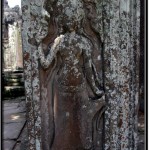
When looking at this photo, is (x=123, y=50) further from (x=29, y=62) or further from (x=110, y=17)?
(x=29, y=62)

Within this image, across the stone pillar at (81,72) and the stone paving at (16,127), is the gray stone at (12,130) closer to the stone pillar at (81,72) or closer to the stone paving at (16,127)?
the stone paving at (16,127)

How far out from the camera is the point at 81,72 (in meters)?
3.04

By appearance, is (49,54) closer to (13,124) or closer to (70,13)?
(70,13)

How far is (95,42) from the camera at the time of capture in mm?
3051

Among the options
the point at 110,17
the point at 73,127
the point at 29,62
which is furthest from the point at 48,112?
the point at 110,17

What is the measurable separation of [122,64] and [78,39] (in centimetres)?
48

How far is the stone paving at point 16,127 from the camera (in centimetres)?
411

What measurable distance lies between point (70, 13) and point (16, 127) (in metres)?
2.71

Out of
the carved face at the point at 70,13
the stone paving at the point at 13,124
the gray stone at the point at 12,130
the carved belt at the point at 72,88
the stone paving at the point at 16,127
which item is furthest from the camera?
the gray stone at the point at 12,130

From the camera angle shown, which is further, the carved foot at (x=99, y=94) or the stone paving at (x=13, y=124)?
the stone paving at (x=13, y=124)

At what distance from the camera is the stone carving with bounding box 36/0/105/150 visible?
298cm

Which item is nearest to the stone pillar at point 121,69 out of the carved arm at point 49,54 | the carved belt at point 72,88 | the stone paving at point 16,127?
the carved belt at point 72,88

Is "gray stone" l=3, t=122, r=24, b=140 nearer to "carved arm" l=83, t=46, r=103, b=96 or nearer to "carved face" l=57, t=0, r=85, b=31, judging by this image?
"carved arm" l=83, t=46, r=103, b=96

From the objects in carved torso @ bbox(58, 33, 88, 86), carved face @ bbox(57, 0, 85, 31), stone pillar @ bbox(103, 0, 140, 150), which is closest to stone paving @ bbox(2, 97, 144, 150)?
stone pillar @ bbox(103, 0, 140, 150)
